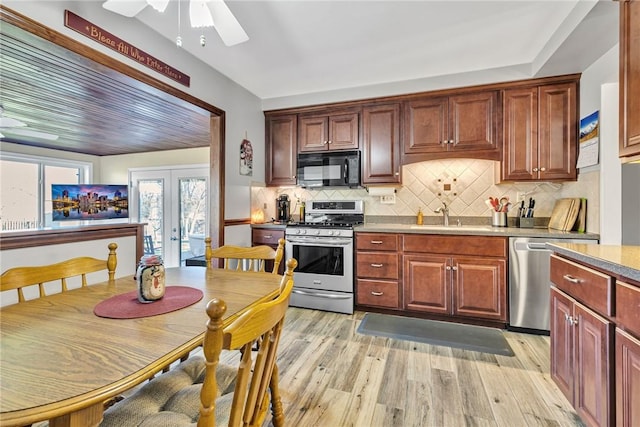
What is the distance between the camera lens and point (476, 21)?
2076 millimetres

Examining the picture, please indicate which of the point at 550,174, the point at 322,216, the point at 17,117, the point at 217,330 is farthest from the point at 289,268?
the point at 17,117

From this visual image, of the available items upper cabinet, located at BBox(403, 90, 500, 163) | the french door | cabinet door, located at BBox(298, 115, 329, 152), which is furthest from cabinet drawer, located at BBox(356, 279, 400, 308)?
the french door

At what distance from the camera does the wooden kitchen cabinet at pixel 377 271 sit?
9.46ft

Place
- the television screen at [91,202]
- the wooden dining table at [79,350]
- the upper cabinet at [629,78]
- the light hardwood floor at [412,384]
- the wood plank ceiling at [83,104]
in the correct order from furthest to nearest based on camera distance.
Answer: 1. the television screen at [91,202]
2. the wood plank ceiling at [83,104]
3. the light hardwood floor at [412,384]
4. the upper cabinet at [629,78]
5. the wooden dining table at [79,350]

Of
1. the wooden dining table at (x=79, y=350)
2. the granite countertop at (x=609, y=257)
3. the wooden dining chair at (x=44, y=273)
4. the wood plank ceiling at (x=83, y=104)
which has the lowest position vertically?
the wooden dining table at (x=79, y=350)

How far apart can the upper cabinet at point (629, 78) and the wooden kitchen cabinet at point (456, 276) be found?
4.36 ft

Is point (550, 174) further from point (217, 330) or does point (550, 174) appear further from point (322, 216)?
point (217, 330)

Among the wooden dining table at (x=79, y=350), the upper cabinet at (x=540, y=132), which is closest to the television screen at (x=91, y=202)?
the wooden dining table at (x=79, y=350)

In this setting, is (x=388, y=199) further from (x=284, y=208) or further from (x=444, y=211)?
(x=284, y=208)

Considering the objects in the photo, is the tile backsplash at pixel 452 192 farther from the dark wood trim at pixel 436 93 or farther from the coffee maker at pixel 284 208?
the dark wood trim at pixel 436 93

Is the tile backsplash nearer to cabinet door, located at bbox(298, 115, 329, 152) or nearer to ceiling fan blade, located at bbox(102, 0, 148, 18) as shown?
cabinet door, located at bbox(298, 115, 329, 152)

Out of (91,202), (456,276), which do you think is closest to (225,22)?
(456,276)

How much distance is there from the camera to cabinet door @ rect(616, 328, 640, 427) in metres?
1.02

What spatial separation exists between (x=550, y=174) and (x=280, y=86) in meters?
2.90
